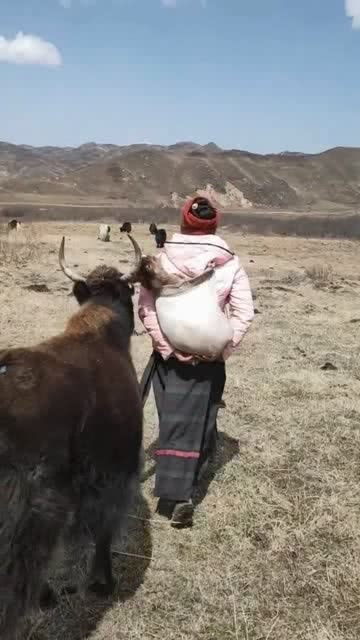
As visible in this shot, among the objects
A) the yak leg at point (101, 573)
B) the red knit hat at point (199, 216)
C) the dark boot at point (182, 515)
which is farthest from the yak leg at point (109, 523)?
the red knit hat at point (199, 216)

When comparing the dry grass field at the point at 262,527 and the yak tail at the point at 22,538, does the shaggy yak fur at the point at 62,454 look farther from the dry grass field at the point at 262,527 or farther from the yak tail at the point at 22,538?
the dry grass field at the point at 262,527

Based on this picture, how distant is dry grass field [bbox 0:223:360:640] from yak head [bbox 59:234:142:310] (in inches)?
56.8

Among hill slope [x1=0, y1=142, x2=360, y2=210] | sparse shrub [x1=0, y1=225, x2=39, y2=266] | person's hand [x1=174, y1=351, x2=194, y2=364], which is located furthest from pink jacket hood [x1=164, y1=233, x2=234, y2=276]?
hill slope [x1=0, y1=142, x2=360, y2=210]

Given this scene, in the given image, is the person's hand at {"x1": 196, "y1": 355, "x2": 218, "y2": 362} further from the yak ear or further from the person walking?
the yak ear

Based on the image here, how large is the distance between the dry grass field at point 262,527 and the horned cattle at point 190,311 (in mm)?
1159

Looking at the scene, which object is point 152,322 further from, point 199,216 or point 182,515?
point 182,515

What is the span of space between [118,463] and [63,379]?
1.89 feet

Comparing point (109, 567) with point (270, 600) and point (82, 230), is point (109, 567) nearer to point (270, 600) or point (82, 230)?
point (270, 600)

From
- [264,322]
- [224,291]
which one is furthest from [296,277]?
[224,291]

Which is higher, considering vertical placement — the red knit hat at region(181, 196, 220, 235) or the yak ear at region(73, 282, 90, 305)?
the red knit hat at region(181, 196, 220, 235)

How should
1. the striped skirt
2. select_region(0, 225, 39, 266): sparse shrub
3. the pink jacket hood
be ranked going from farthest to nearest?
1. select_region(0, 225, 39, 266): sparse shrub
2. the striped skirt
3. the pink jacket hood

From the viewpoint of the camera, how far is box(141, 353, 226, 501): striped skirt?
3904mm

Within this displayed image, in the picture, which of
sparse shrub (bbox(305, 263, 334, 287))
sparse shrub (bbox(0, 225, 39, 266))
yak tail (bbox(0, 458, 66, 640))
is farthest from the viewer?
sparse shrub (bbox(0, 225, 39, 266))

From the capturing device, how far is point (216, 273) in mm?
3744
